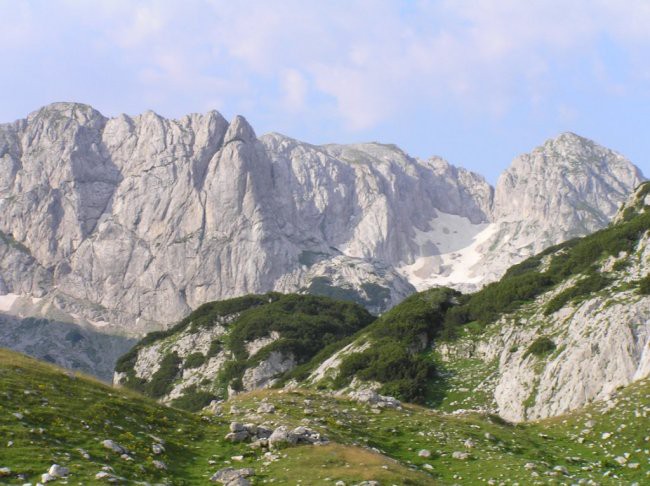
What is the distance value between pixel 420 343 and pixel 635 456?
109 ft

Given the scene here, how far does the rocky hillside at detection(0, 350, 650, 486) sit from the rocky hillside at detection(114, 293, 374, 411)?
147 ft

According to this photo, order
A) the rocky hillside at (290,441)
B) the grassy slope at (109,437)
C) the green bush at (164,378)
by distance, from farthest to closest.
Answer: the green bush at (164,378) → the rocky hillside at (290,441) → the grassy slope at (109,437)

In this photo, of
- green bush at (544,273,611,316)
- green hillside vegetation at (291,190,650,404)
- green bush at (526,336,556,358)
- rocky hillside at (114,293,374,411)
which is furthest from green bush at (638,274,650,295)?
rocky hillside at (114,293,374,411)

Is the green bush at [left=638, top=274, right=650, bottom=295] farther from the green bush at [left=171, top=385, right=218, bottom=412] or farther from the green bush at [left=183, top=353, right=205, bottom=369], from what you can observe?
the green bush at [left=183, top=353, right=205, bottom=369]

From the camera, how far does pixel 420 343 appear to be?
6025 centimetres

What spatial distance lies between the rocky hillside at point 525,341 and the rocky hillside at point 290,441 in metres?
6.00

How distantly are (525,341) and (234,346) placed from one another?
4398cm

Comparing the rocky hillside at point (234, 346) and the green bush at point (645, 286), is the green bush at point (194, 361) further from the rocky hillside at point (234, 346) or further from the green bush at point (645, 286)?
the green bush at point (645, 286)

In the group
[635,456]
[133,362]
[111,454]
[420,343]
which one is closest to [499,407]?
[420,343]

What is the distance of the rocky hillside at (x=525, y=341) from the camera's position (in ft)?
143

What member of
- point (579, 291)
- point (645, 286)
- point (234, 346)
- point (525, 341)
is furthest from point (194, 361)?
point (645, 286)

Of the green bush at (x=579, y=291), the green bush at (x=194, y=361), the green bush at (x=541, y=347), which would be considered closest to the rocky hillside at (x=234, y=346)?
the green bush at (x=194, y=361)

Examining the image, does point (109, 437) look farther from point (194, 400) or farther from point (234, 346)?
point (234, 346)

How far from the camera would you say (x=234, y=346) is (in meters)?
87.1
